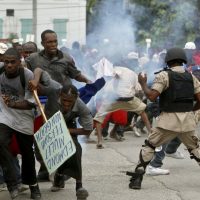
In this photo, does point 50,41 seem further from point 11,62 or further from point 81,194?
point 81,194

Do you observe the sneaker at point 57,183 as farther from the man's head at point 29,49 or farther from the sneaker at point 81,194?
the man's head at point 29,49

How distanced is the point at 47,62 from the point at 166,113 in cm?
145

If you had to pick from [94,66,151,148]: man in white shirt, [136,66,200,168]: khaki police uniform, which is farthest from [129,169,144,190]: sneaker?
[94,66,151,148]: man in white shirt

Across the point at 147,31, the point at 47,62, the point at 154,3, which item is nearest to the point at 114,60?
the point at 154,3

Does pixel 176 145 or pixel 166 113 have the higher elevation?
pixel 166 113

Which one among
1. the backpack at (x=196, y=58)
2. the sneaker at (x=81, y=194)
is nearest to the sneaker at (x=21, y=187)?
the sneaker at (x=81, y=194)

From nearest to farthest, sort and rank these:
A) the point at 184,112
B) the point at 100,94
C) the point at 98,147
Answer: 1. the point at 184,112
2. the point at 98,147
3. the point at 100,94

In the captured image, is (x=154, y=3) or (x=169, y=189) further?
(x=154, y=3)

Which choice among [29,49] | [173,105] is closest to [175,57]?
Result: [173,105]

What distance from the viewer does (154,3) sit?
14.3 m

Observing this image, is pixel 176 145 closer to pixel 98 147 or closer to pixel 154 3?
pixel 98 147

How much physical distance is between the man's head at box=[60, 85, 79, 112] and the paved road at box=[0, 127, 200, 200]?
3.23 ft

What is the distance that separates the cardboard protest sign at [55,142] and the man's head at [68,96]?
20.0 inches

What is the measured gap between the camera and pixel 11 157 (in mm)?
7410
